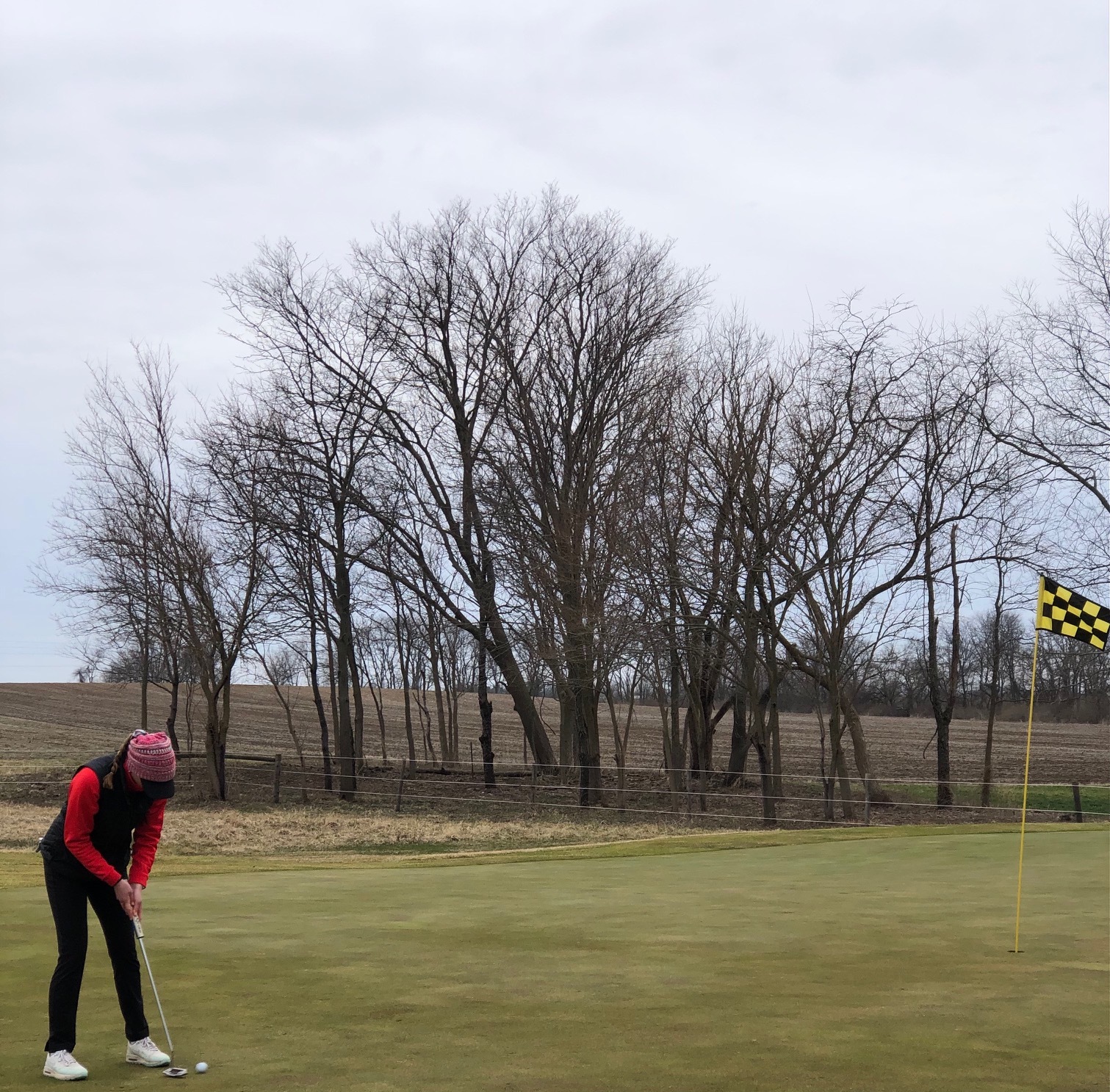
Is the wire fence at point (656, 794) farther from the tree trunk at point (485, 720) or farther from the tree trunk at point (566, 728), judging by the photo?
the tree trunk at point (485, 720)

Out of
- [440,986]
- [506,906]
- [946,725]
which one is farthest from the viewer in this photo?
[946,725]

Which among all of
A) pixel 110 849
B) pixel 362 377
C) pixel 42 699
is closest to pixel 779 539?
pixel 362 377

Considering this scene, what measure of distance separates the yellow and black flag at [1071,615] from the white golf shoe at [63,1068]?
7.41 m

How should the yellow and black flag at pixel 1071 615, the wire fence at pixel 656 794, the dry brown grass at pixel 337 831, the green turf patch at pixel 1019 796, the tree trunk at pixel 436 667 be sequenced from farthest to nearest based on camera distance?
the tree trunk at pixel 436 667 < the green turf patch at pixel 1019 796 < the wire fence at pixel 656 794 < the dry brown grass at pixel 337 831 < the yellow and black flag at pixel 1071 615

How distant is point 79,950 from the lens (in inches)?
219

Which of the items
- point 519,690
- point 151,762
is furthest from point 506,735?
point 151,762

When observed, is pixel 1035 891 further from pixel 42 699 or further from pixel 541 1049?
pixel 42 699

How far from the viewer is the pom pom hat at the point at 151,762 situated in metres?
5.46

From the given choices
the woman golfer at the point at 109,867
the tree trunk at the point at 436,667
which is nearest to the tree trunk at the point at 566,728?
the tree trunk at the point at 436,667

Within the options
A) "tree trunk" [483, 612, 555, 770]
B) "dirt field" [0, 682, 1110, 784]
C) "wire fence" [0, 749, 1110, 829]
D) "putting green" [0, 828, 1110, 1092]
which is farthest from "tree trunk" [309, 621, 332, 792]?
"putting green" [0, 828, 1110, 1092]

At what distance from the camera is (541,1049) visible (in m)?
5.71

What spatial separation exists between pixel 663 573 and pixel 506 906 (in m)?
14.4

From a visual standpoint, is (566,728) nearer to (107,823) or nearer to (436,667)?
(436,667)

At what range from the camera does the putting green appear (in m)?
5.38
